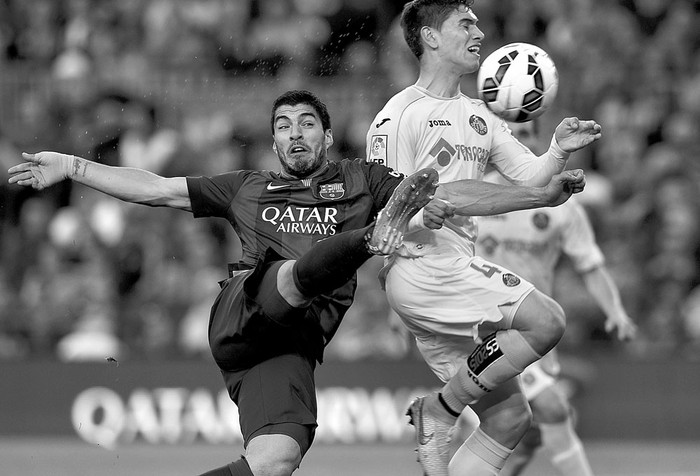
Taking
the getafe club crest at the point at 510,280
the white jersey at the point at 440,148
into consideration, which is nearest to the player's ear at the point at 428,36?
the white jersey at the point at 440,148

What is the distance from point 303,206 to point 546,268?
3067mm

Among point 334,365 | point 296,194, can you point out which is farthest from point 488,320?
point 334,365

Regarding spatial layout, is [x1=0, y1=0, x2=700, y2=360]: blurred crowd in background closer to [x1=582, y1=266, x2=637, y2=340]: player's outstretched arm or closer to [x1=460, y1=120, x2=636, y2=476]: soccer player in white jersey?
[x1=582, y1=266, x2=637, y2=340]: player's outstretched arm

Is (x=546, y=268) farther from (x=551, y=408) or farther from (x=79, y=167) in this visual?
(x=79, y=167)

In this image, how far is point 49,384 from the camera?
14.2 metres

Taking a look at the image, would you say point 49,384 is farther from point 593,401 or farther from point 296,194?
point 296,194

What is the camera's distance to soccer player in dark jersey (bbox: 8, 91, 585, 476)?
261 inches

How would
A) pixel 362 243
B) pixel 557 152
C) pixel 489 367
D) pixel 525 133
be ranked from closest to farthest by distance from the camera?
pixel 362 243
pixel 489 367
pixel 557 152
pixel 525 133

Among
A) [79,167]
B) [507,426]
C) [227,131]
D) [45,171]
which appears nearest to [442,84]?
[507,426]

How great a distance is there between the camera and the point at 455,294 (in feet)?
23.3

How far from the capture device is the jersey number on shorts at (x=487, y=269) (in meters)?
7.09

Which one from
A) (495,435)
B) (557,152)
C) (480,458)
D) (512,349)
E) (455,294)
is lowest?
(480,458)

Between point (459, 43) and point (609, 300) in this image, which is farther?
point (609, 300)

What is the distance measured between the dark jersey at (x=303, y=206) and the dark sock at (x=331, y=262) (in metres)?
0.61
